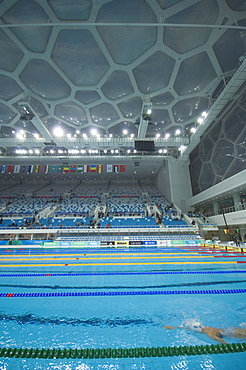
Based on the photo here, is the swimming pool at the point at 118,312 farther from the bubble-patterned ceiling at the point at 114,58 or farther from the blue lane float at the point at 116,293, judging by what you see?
the bubble-patterned ceiling at the point at 114,58

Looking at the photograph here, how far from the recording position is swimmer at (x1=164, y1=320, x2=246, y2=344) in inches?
84.3

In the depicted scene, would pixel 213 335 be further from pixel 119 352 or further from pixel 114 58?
pixel 114 58

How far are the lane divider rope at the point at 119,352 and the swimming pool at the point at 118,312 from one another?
6 centimetres

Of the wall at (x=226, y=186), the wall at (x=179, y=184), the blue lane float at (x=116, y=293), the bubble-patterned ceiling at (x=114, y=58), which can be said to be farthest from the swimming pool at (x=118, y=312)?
the wall at (x=179, y=184)

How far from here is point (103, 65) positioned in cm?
945

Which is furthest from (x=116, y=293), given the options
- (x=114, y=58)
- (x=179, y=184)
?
(x=179, y=184)

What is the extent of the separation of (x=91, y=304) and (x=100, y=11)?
1004cm

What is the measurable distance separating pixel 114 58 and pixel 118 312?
1058cm

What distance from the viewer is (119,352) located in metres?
1.85

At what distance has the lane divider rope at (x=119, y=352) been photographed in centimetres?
180

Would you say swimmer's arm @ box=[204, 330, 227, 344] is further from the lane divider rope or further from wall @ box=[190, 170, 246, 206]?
wall @ box=[190, 170, 246, 206]

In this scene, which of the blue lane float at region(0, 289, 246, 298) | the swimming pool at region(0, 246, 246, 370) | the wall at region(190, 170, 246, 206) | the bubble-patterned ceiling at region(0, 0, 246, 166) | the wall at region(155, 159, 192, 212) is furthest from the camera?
the wall at region(155, 159, 192, 212)

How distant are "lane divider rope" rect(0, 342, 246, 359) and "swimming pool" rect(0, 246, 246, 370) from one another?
0.20ft

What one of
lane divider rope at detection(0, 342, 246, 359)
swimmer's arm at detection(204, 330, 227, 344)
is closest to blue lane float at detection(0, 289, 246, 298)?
swimmer's arm at detection(204, 330, 227, 344)
